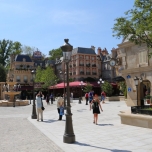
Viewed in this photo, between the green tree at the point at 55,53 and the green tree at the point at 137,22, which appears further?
the green tree at the point at 55,53

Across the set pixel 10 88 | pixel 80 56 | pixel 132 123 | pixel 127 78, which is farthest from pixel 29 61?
pixel 132 123

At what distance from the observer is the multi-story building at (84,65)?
185 ft

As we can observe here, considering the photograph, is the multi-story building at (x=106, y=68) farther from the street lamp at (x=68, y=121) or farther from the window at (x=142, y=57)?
the street lamp at (x=68, y=121)

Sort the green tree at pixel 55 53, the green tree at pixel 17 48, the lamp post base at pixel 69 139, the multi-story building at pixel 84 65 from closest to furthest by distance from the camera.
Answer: the lamp post base at pixel 69 139 < the multi-story building at pixel 84 65 < the green tree at pixel 17 48 < the green tree at pixel 55 53

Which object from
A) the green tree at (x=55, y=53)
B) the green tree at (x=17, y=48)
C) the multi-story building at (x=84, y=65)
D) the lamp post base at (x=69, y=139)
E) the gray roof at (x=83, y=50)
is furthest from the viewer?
the green tree at (x=55, y=53)

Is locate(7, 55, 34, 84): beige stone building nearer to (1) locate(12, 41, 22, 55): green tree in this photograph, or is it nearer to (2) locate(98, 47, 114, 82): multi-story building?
(1) locate(12, 41, 22, 55): green tree

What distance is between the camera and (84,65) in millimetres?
57094

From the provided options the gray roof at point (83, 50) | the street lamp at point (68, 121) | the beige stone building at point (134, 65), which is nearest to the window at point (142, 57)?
the beige stone building at point (134, 65)

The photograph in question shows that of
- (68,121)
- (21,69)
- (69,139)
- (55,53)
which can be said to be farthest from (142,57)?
(55,53)

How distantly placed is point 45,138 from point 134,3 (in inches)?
259

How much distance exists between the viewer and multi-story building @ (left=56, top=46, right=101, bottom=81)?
185ft

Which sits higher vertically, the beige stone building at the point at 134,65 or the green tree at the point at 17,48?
the green tree at the point at 17,48

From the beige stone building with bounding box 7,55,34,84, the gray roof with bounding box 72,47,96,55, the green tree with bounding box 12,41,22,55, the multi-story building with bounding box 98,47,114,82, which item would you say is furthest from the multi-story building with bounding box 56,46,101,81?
the green tree with bounding box 12,41,22,55

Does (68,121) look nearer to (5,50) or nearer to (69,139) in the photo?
(69,139)
